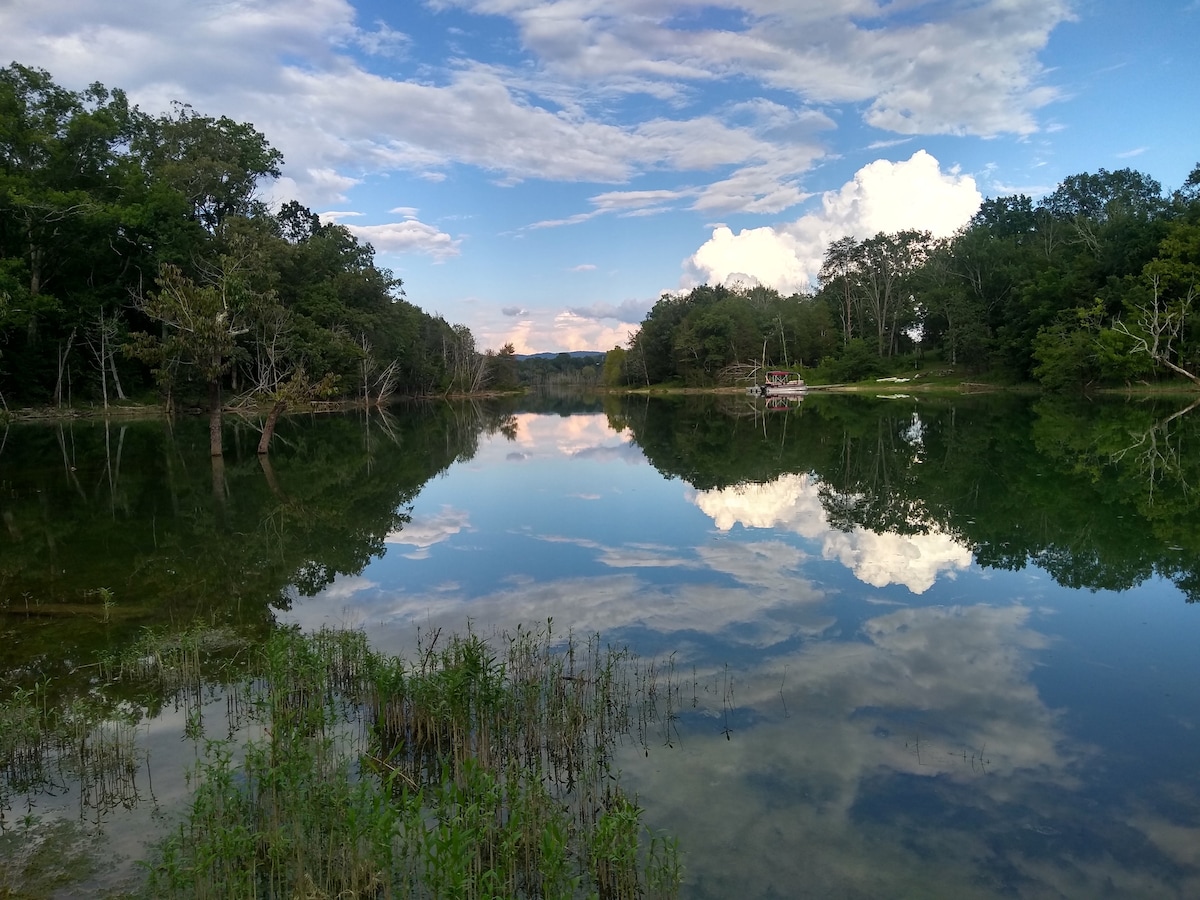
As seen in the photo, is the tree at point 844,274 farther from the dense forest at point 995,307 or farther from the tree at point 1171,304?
the tree at point 1171,304

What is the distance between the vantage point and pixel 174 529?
16.5 m

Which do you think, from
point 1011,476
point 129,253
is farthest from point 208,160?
point 1011,476

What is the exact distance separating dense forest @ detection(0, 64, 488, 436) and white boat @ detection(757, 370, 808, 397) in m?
42.4

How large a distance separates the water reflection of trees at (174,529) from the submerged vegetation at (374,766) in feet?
6.06

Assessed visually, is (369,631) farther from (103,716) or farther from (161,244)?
(161,244)

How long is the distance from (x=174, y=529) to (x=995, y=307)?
7687 cm

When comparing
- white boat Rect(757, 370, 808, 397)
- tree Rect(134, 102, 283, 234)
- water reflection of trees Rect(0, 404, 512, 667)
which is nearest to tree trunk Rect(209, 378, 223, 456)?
water reflection of trees Rect(0, 404, 512, 667)

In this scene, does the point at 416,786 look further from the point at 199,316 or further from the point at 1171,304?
the point at 1171,304

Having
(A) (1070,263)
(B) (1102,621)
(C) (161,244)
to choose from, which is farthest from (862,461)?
(A) (1070,263)

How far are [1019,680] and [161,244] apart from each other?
183ft

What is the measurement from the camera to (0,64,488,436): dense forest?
1767 inches

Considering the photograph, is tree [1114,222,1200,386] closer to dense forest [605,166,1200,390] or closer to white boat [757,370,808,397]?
dense forest [605,166,1200,390]

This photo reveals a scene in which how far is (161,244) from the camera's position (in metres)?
50.2

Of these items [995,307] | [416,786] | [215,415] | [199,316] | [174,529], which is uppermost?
[995,307]
